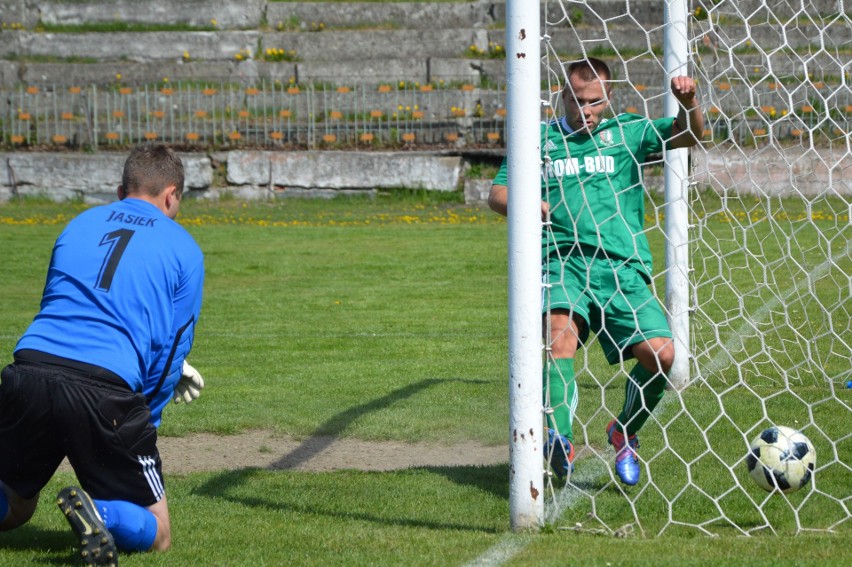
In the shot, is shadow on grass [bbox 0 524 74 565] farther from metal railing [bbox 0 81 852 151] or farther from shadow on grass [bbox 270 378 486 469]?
metal railing [bbox 0 81 852 151]

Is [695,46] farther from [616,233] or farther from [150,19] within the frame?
[150,19]

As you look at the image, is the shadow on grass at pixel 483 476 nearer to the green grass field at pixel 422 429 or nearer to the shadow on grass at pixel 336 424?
the green grass field at pixel 422 429

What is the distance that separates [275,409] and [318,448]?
0.91 metres

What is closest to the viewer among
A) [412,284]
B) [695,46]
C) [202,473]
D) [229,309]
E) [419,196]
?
[202,473]

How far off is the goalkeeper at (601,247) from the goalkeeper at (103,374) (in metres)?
1.55

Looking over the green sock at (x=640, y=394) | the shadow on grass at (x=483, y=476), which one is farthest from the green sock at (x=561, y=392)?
the shadow on grass at (x=483, y=476)

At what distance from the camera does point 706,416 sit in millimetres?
6039

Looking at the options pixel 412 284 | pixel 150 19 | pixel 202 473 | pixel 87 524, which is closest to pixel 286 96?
pixel 150 19

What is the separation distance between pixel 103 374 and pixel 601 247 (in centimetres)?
230

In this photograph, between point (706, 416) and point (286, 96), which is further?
point (286, 96)

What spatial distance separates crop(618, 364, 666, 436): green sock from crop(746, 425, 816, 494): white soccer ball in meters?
0.61

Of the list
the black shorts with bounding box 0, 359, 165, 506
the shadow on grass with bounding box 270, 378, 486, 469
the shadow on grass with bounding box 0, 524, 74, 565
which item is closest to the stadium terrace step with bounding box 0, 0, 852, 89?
the shadow on grass with bounding box 270, 378, 486, 469

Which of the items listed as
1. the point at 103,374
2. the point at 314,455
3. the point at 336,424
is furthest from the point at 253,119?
the point at 103,374

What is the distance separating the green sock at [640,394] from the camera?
15.9 feet
